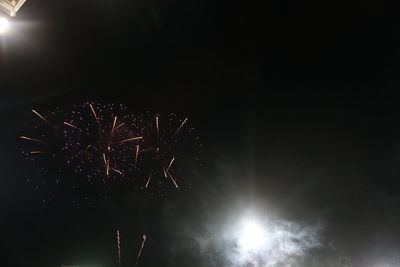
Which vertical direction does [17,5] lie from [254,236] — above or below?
below

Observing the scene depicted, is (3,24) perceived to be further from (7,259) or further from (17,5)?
(7,259)

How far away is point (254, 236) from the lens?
18484 millimetres

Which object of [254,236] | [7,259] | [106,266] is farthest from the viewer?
[7,259]

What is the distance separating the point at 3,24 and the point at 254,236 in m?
15.1

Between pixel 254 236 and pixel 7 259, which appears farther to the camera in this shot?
pixel 7 259

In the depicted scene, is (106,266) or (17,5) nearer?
(17,5)

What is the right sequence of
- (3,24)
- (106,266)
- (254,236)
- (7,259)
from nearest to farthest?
(3,24)
(254,236)
(106,266)
(7,259)

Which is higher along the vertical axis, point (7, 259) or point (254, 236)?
point (254, 236)

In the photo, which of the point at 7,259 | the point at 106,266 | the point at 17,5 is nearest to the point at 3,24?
the point at 17,5

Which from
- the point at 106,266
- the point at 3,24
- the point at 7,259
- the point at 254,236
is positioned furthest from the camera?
the point at 7,259

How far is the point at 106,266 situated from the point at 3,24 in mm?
21752

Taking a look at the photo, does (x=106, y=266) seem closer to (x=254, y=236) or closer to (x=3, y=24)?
(x=254, y=236)

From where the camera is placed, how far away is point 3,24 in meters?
9.55

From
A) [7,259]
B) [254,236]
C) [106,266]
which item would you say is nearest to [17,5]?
[254,236]
